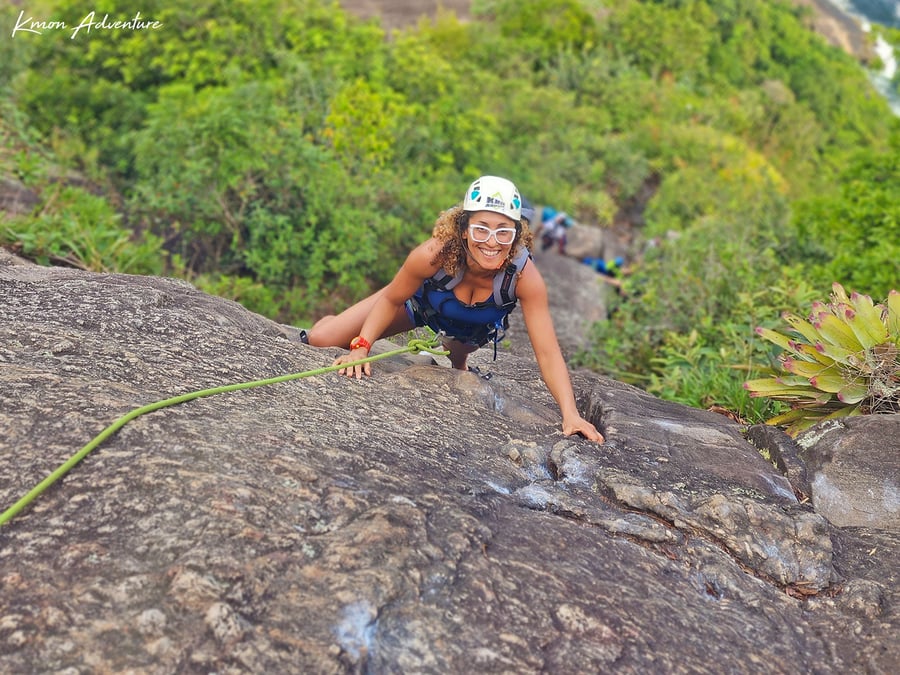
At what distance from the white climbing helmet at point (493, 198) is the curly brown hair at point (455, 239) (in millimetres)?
67

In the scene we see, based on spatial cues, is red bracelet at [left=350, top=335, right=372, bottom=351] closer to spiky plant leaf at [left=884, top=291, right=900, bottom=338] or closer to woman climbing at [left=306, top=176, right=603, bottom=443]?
woman climbing at [left=306, top=176, right=603, bottom=443]

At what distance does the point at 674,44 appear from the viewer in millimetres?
29156

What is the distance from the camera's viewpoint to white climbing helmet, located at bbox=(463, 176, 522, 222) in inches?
142

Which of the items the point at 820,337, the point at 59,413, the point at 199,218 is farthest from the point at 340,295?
the point at 59,413

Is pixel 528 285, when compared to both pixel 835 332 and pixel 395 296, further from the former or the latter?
pixel 835 332

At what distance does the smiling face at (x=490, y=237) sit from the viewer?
3.62 meters

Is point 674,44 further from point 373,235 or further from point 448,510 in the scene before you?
point 448,510

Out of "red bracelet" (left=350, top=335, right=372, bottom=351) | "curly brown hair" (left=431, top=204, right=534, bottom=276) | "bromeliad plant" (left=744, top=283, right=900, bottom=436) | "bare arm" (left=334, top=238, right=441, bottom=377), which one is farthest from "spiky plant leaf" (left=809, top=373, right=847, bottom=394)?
"red bracelet" (left=350, top=335, right=372, bottom=351)

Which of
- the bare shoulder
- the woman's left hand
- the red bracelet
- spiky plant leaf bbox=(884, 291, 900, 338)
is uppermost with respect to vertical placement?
spiky plant leaf bbox=(884, 291, 900, 338)

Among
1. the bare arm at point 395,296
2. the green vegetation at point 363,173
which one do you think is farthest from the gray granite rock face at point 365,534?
the green vegetation at point 363,173

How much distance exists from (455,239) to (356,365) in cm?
66

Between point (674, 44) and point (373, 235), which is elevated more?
point (674, 44)

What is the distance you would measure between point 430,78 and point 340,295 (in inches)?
249

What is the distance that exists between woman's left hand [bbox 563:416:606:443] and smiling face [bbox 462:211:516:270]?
0.70m
